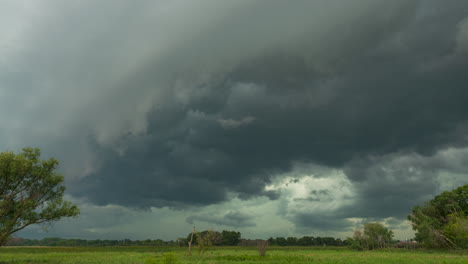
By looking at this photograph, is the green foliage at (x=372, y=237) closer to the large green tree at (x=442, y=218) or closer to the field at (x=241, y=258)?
the large green tree at (x=442, y=218)

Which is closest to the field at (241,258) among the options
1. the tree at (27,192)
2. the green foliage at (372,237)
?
the tree at (27,192)

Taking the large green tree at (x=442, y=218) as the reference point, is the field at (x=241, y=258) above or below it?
below

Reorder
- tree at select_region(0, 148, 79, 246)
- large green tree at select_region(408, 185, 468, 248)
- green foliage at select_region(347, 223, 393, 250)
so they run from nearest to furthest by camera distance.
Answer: tree at select_region(0, 148, 79, 246) → large green tree at select_region(408, 185, 468, 248) → green foliage at select_region(347, 223, 393, 250)

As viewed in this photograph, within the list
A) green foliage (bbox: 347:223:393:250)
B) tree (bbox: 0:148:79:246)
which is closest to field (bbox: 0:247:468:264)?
tree (bbox: 0:148:79:246)

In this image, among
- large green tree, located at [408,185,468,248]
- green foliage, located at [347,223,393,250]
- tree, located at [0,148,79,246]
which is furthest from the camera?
green foliage, located at [347,223,393,250]

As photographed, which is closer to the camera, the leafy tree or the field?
the field

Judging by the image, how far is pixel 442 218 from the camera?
4151 inches

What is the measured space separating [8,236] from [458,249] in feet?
382

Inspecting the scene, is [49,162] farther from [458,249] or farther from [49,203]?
[458,249]

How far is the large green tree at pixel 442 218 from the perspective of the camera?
94938 mm

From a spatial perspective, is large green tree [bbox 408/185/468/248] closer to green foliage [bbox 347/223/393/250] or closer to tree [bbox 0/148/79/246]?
green foliage [bbox 347/223/393/250]

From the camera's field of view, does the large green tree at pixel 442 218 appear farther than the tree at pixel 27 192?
Yes

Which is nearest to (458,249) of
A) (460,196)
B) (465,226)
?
(465,226)

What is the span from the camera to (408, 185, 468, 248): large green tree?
94938mm
